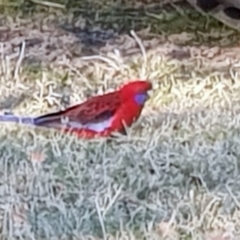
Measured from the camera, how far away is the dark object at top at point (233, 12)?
3.51 feet

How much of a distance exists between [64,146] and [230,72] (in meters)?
0.22

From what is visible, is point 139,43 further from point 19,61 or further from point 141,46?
point 19,61

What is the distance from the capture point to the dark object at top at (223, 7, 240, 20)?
1.07m

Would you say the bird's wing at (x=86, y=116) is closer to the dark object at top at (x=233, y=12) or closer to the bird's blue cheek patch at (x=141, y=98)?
the bird's blue cheek patch at (x=141, y=98)

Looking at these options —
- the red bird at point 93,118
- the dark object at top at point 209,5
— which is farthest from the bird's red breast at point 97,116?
the dark object at top at point 209,5

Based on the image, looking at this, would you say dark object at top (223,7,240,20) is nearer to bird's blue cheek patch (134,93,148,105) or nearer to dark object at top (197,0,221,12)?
dark object at top (197,0,221,12)

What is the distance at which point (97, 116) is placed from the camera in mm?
991

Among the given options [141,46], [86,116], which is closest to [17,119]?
[86,116]

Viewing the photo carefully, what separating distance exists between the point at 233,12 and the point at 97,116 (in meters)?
0.23

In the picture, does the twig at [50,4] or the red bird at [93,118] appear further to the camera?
the twig at [50,4]

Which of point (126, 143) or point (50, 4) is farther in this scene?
point (50, 4)

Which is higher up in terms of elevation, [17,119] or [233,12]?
[233,12]

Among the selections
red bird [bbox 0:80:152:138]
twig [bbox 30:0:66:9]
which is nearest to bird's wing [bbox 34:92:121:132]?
red bird [bbox 0:80:152:138]

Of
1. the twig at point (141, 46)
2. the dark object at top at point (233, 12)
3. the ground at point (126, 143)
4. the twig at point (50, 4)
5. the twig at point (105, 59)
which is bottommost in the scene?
the ground at point (126, 143)
